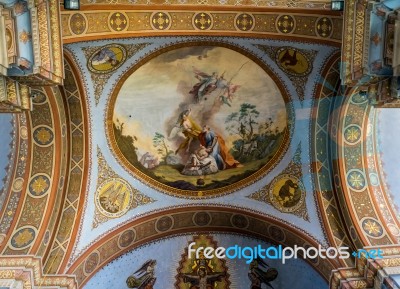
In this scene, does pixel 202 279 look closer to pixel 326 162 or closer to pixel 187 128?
pixel 187 128

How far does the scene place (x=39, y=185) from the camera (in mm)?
11320

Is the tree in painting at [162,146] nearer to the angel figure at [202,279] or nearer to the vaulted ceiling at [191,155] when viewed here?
the vaulted ceiling at [191,155]

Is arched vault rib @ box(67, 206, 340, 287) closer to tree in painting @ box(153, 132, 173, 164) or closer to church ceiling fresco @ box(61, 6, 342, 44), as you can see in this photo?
tree in painting @ box(153, 132, 173, 164)

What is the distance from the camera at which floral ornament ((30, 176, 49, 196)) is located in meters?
11.3

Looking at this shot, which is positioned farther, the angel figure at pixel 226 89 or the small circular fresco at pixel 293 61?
the angel figure at pixel 226 89

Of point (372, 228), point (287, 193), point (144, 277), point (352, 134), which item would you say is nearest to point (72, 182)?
point (144, 277)

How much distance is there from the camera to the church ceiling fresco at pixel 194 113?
35.1 feet

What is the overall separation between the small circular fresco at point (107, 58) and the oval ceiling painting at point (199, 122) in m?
0.44

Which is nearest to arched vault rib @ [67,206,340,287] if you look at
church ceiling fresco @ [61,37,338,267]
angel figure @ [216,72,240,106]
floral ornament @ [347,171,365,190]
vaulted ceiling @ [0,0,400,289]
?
vaulted ceiling @ [0,0,400,289]

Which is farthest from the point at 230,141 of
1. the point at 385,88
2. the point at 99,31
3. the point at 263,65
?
the point at 385,88

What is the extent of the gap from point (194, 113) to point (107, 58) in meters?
2.53

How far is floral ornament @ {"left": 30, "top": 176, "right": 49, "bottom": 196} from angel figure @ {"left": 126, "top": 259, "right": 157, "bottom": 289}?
3.18 meters

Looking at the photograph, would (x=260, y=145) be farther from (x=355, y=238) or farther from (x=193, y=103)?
(x=355, y=238)

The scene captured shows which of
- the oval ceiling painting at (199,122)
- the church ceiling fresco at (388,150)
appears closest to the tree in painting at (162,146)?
the oval ceiling painting at (199,122)
